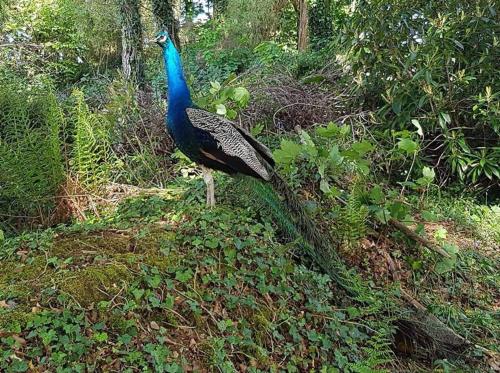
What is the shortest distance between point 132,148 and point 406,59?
3003 millimetres

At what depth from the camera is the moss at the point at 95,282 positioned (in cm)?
252

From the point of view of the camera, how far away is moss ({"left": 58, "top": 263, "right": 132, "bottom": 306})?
2523mm

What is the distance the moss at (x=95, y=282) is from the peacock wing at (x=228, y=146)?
1.14 meters

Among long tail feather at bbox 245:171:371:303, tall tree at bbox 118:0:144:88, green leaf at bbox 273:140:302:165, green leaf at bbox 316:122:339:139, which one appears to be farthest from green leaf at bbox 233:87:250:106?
tall tree at bbox 118:0:144:88

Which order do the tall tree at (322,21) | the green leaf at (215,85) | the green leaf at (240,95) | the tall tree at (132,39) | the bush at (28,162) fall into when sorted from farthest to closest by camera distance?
the tall tree at (322,21) → the tall tree at (132,39) → the green leaf at (215,85) → the green leaf at (240,95) → the bush at (28,162)

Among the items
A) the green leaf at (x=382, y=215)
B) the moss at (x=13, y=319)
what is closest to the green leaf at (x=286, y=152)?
the green leaf at (x=382, y=215)

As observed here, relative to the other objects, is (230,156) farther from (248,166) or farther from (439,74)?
(439,74)

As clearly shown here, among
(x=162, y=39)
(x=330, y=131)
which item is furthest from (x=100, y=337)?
(x=330, y=131)

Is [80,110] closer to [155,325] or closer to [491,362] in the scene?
[155,325]

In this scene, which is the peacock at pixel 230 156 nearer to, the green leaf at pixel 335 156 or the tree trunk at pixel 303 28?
the green leaf at pixel 335 156

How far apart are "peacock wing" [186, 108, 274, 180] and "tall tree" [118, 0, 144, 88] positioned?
4.14 metres

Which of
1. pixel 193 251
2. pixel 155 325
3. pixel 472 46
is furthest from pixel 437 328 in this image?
pixel 472 46

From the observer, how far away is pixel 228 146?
3.59 m

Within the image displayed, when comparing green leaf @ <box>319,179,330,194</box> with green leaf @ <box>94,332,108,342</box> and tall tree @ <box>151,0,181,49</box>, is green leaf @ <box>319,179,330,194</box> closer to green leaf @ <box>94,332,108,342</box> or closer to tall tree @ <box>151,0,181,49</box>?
green leaf @ <box>94,332,108,342</box>
